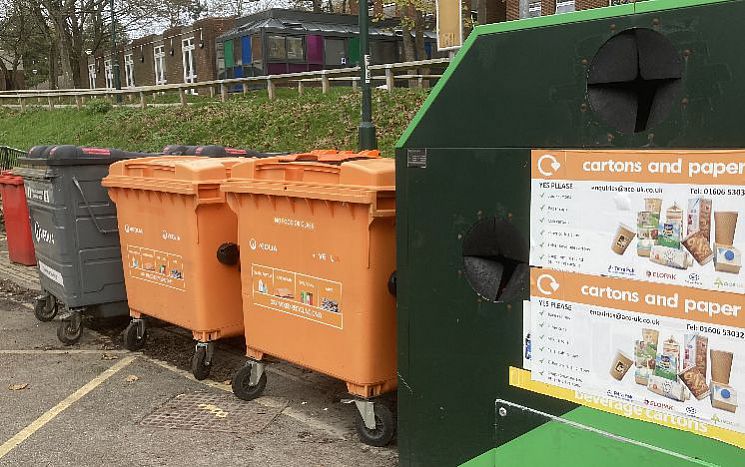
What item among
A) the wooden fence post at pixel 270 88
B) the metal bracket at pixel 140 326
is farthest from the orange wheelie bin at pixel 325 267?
the wooden fence post at pixel 270 88

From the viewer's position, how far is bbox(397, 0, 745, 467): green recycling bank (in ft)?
6.88

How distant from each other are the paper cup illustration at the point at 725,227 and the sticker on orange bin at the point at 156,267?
3672mm

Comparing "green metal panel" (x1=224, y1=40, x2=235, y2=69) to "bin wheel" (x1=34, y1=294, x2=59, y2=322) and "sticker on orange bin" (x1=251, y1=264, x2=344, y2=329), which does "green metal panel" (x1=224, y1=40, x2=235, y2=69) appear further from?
"sticker on orange bin" (x1=251, y1=264, x2=344, y2=329)

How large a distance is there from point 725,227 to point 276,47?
25667 millimetres

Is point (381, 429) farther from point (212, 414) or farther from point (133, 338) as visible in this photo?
point (133, 338)

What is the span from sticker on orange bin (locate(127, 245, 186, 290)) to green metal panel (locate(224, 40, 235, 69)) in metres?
23.9

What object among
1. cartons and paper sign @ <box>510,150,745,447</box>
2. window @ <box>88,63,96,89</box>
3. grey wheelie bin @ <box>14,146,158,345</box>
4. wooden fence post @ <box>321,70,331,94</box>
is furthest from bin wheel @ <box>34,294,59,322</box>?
window @ <box>88,63,96,89</box>

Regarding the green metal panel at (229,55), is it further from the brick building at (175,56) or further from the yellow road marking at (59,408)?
the yellow road marking at (59,408)

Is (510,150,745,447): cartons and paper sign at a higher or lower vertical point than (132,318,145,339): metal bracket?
higher

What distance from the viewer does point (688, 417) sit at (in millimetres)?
2197

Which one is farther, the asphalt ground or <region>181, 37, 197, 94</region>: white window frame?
<region>181, 37, 197, 94</region>: white window frame

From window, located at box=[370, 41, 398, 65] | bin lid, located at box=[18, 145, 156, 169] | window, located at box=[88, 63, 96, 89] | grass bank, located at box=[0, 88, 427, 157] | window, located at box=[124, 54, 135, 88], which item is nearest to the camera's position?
bin lid, located at box=[18, 145, 156, 169]

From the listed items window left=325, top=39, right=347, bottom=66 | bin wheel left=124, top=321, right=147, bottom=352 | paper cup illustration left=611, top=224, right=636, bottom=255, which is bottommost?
bin wheel left=124, top=321, right=147, bottom=352

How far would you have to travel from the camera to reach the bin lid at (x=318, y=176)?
11.9 ft
